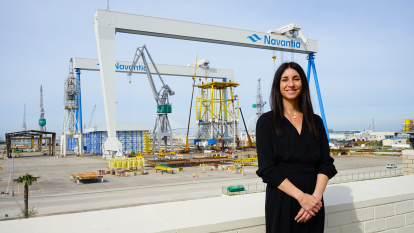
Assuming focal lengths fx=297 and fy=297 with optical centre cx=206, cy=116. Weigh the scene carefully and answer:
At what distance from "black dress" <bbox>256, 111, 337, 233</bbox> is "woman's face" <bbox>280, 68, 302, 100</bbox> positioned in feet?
0.93

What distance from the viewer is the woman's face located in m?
2.91

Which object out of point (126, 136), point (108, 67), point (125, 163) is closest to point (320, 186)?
point (125, 163)

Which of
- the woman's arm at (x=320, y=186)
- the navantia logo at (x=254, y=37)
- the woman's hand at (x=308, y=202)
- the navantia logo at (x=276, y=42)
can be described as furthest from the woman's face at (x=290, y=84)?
the navantia logo at (x=254, y=37)

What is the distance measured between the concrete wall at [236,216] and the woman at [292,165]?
1.40 feet

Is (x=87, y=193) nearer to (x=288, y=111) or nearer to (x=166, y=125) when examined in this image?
(x=288, y=111)

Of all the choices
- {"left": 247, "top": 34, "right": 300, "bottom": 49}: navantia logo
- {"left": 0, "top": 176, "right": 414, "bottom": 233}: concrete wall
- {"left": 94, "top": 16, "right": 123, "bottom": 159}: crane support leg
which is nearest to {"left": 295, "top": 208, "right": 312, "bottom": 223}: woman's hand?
{"left": 0, "top": 176, "right": 414, "bottom": 233}: concrete wall

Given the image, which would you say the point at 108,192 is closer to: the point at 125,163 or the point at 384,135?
the point at 125,163

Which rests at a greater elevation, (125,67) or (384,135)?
(125,67)

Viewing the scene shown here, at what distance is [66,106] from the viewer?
207 ft

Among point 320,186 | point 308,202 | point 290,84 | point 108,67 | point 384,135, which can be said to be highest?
point 108,67

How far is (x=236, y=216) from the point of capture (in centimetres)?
288

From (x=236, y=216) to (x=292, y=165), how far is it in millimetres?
755

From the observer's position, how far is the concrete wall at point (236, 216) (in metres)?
2.62

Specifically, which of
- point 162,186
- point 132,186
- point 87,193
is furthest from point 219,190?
point 87,193
